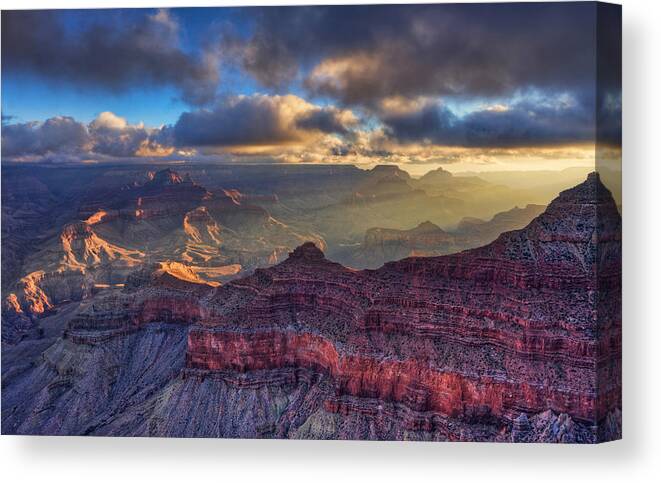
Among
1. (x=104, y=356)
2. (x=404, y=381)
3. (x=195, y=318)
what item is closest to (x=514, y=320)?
(x=404, y=381)

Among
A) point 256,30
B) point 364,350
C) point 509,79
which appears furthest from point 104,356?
point 509,79

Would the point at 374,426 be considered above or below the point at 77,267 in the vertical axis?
below

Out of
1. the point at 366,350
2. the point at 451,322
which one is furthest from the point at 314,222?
the point at 451,322

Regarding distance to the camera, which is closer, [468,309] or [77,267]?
[468,309]

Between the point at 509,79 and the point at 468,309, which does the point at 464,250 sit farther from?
the point at 509,79

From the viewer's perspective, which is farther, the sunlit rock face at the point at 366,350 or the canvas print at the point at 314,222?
the canvas print at the point at 314,222

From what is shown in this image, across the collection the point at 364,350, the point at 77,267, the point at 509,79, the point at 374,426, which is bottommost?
the point at 374,426
